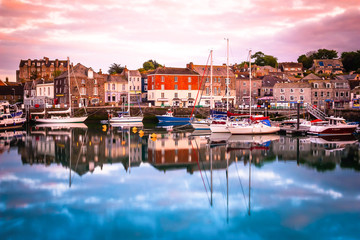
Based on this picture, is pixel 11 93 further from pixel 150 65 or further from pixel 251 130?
pixel 251 130

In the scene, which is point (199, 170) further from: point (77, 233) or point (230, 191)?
point (77, 233)

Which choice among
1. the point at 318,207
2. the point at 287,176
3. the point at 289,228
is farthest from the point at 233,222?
the point at 287,176

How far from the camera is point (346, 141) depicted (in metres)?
33.7

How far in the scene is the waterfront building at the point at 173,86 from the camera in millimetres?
66938

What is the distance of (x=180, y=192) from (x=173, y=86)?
169ft

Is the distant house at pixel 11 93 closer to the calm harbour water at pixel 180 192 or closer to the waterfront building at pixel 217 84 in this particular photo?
the waterfront building at pixel 217 84

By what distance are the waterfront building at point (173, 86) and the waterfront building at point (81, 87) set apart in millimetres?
9417

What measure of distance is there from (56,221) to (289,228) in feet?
27.2

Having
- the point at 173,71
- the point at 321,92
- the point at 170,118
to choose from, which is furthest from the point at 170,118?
the point at 321,92

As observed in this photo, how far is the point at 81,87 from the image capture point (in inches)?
2645

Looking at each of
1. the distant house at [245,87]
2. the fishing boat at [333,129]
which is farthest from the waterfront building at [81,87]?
the fishing boat at [333,129]

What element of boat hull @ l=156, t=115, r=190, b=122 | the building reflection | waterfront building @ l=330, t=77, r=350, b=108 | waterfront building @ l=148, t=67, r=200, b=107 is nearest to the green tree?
waterfront building @ l=330, t=77, r=350, b=108

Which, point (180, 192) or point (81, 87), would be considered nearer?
point (180, 192)

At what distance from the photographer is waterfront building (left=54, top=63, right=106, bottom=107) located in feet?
218
